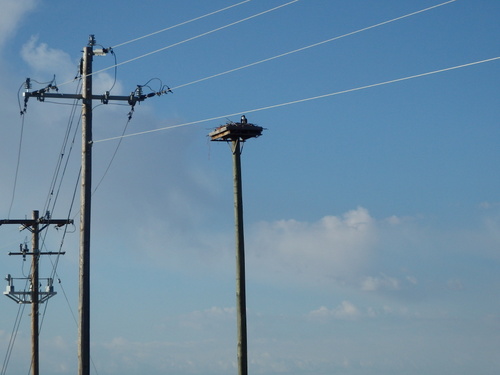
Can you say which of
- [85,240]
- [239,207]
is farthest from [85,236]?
[239,207]

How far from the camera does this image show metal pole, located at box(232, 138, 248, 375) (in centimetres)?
2586

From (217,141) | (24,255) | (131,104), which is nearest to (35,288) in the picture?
(24,255)

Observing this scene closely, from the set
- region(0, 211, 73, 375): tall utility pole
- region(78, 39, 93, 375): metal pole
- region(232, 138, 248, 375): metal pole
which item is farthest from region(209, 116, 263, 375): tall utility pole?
region(0, 211, 73, 375): tall utility pole

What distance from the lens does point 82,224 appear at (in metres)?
27.8

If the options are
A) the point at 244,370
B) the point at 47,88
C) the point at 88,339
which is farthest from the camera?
the point at 47,88

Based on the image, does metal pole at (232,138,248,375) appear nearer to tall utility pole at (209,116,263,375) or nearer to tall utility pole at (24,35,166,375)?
tall utility pole at (209,116,263,375)

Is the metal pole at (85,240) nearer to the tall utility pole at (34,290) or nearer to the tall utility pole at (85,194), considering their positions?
the tall utility pole at (85,194)

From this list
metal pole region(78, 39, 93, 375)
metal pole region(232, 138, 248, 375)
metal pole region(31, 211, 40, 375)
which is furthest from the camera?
metal pole region(31, 211, 40, 375)

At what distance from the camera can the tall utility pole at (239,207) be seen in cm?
2595

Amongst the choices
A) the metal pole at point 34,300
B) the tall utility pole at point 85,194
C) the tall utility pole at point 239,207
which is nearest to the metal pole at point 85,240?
the tall utility pole at point 85,194

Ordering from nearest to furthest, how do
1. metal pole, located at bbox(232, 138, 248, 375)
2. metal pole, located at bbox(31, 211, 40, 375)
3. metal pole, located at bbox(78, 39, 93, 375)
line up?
metal pole, located at bbox(232, 138, 248, 375), metal pole, located at bbox(78, 39, 93, 375), metal pole, located at bbox(31, 211, 40, 375)

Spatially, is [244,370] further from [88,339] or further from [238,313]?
[88,339]

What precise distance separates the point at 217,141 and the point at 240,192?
148 cm

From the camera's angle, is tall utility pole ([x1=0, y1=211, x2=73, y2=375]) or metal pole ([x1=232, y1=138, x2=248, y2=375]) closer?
metal pole ([x1=232, y1=138, x2=248, y2=375])
